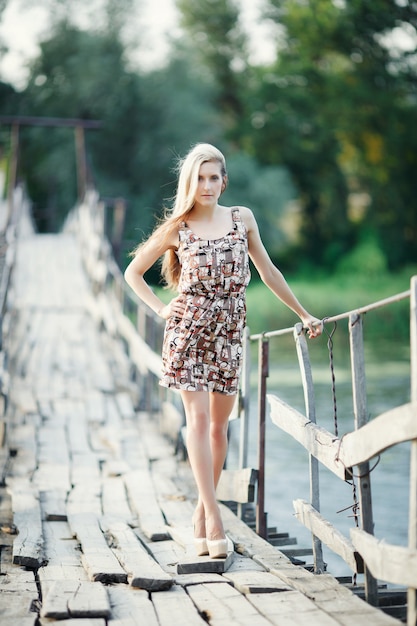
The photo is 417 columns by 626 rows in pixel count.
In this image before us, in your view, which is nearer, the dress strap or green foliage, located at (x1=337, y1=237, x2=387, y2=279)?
the dress strap

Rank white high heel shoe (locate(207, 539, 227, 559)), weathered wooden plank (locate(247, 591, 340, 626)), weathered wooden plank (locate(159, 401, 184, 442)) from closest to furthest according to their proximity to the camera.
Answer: weathered wooden plank (locate(247, 591, 340, 626))
white high heel shoe (locate(207, 539, 227, 559))
weathered wooden plank (locate(159, 401, 184, 442))

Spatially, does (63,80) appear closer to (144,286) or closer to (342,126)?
(342,126)

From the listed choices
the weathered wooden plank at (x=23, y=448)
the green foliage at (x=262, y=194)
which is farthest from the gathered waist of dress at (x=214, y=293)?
the green foliage at (x=262, y=194)

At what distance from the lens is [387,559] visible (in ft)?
8.34

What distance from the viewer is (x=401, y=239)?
33.5m

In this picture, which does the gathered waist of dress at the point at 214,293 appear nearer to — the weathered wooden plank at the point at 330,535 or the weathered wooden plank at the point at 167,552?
the weathered wooden plank at the point at 330,535

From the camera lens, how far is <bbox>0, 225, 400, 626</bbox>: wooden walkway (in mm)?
2877

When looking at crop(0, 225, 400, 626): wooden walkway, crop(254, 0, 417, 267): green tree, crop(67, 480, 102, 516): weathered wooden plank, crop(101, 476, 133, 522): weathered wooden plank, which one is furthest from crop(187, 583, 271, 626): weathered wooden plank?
crop(254, 0, 417, 267): green tree

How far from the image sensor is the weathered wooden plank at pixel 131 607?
2.83m

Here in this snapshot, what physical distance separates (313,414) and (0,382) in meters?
3.24

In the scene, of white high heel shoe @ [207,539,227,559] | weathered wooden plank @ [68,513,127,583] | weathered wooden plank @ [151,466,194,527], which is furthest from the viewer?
weathered wooden plank @ [151,466,194,527]

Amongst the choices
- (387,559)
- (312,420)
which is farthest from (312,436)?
(387,559)

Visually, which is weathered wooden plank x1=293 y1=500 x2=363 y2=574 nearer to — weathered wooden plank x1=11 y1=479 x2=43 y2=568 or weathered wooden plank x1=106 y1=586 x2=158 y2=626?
weathered wooden plank x1=106 y1=586 x2=158 y2=626

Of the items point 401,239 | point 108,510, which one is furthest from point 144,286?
point 401,239
